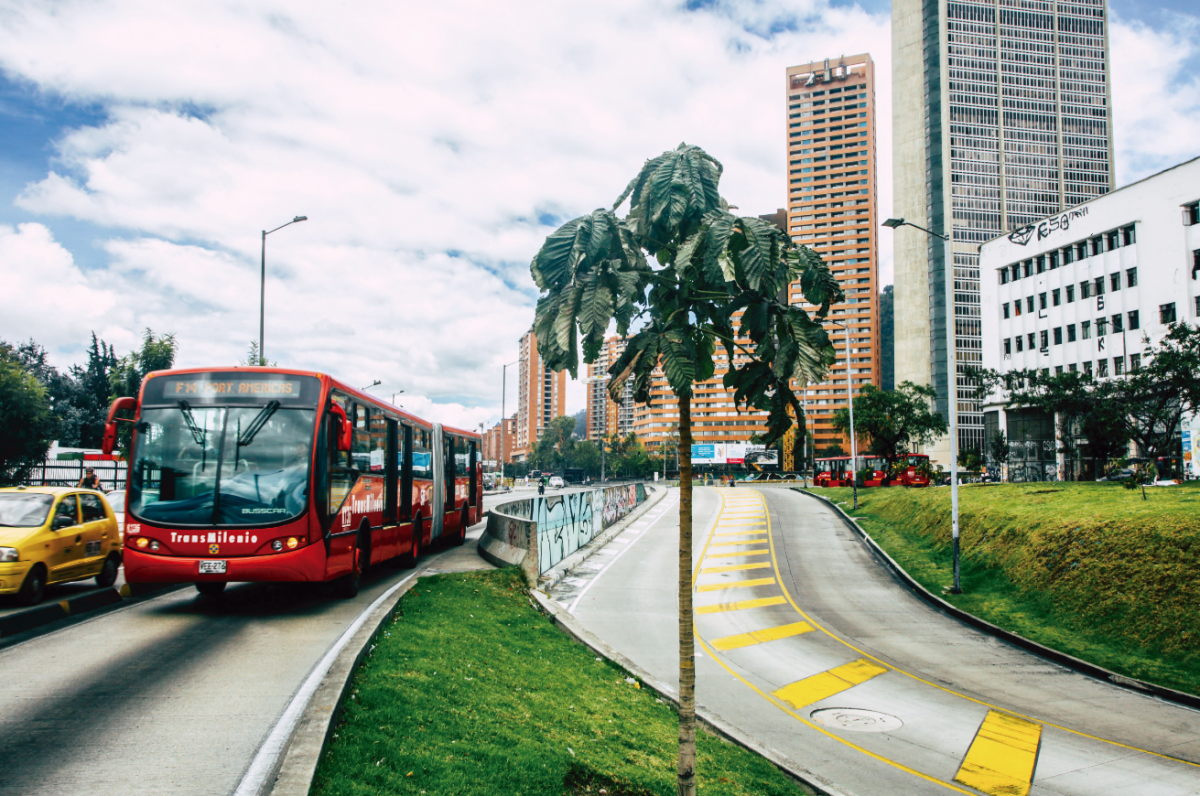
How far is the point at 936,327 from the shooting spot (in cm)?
12838

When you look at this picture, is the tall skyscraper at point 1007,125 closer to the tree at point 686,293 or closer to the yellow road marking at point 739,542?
the yellow road marking at point 739,542

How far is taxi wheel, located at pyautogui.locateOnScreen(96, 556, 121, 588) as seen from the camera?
12414 millimetres

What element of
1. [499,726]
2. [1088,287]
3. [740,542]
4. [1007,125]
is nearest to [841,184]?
[1007,125]

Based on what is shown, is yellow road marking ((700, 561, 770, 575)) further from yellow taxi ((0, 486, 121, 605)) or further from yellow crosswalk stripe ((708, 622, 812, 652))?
A: yellow taxi ((0, 486, 121, 605))

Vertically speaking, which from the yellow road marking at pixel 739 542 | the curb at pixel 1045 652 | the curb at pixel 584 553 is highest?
the curb at pixel 584 553

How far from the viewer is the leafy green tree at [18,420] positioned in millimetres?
27469

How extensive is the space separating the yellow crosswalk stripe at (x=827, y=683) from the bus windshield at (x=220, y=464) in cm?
845

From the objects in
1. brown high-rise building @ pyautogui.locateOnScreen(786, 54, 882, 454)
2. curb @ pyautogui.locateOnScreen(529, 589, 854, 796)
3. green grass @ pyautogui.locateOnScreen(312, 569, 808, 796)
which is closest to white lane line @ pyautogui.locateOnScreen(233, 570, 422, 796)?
green grass @ pyautogui.locateOnScreen(312, 569, 808, 796)

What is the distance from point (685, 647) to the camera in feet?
18.5

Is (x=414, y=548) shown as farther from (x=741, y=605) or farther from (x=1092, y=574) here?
(x=1092, y=574)

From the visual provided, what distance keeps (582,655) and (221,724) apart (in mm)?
6938

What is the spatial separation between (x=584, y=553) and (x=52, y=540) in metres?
17.9

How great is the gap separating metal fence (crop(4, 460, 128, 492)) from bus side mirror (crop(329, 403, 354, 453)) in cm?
2621

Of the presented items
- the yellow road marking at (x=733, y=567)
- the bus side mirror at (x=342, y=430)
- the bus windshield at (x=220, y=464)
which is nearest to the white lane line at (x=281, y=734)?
the bus windshield at (x=220, y=464)
